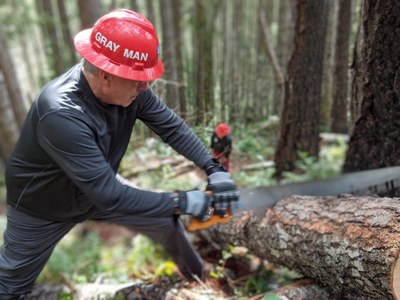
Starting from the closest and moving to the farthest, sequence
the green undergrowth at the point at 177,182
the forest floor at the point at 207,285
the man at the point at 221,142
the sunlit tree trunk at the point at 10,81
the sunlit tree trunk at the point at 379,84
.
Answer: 1. the sunlit tree trunk at the point at 379,84
2. the forest floor at the point at 207,285
3. the man at the point at 221,142
4. the green undergrowth at the point at 177,182
5. the sunlit tree trunk at the point at 10,81

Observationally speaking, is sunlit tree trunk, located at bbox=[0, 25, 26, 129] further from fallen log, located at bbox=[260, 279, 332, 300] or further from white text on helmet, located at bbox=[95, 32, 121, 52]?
fallen log, located at bbox=[260, 279, 332, 300]

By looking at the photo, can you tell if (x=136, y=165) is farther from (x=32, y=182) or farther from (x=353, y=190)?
(x=353, y=190)

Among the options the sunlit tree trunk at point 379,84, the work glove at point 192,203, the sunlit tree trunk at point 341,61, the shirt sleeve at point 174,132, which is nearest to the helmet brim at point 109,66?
the shirt sleeve at point 174,132

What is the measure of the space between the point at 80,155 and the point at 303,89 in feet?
10.3

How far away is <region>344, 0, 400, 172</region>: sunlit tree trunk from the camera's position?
3.02 metres

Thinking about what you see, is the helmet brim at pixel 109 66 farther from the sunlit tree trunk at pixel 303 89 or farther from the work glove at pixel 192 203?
the sunlit tree trunk at pixel 303 89

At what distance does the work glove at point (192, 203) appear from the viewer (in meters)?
2.27

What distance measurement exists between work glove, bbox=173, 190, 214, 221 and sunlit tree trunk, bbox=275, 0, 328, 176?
2515 mm

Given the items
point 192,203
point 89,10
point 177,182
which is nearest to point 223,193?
point 192,203

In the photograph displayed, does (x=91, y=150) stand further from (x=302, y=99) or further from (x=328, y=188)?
(x=302, y=99)

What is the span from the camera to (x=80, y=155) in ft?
6.50

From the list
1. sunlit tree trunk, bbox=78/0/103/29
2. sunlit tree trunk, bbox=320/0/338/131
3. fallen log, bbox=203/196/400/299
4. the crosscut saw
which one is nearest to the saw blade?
the crosscut saw

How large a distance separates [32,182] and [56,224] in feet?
1.32

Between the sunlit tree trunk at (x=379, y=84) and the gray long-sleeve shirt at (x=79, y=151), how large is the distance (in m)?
1.70
